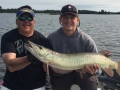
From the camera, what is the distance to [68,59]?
3641 mm

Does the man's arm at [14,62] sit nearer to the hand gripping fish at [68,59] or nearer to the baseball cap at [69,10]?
the hand gripping fish at [68,59]

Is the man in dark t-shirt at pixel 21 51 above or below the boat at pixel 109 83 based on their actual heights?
above

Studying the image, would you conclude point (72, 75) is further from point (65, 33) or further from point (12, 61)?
point (12, 61)

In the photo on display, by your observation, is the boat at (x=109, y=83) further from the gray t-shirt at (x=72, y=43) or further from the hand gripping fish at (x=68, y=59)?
the gray t-shirt at (x=72, y=43)

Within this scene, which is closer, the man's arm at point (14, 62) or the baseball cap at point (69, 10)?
the man's arm at point (14, 62)

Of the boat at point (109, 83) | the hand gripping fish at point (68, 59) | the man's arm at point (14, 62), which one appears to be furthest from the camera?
the boat at point (109, 83)

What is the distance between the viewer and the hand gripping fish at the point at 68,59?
10.7ft

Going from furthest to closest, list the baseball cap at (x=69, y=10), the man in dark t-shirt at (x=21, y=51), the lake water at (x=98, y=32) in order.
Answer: the lake water at (x=98, y=32), the baseball cap at (x=69, y=10), the man in dark t-shirt at (x=21, y=51)

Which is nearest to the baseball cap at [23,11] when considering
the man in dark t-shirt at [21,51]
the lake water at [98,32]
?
the man in dark t-shirt at [21,51]

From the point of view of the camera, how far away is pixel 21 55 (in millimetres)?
3709

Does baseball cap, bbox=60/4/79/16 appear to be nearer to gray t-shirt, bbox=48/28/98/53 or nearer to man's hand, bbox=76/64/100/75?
gray t-shirt, bbox=48/28/98/53

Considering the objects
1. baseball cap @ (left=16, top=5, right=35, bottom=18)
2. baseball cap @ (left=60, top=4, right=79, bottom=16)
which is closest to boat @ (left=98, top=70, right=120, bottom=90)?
baseball cap @ (left=60, top=4, right=79, bottom=16)

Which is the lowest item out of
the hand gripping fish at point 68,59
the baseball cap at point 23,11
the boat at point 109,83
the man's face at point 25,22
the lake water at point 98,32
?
the lake water at point 98,32

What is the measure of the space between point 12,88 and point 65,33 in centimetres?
152
